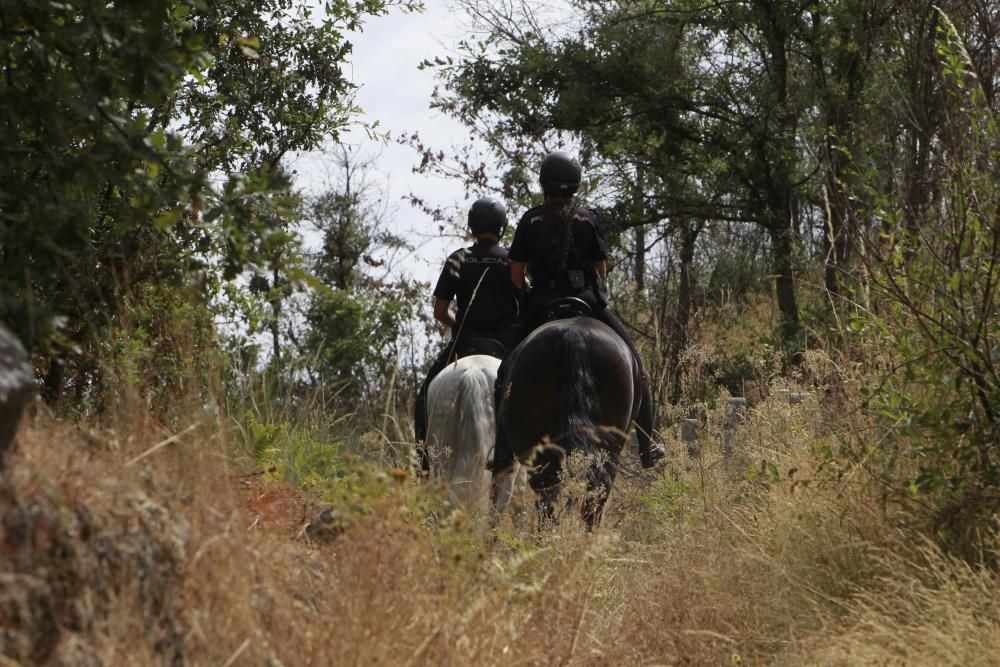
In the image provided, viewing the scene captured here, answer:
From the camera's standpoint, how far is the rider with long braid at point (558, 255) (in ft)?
25.2

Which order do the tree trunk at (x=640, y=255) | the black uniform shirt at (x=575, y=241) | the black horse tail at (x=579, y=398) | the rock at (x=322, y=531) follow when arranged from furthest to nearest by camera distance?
1. the tree trunk at (x=640, y=255)
2. the black uniform shirt at (x=575, y=241)
3. the black horse tail at (x=579, y=398)
4. the rock at (x=322, y=531)

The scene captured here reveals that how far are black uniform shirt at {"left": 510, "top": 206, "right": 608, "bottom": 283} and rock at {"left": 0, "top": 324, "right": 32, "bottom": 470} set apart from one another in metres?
4.89

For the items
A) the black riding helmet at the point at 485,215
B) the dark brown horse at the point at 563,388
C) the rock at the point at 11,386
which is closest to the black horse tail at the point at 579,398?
the dark brown horse at the point at 563,388

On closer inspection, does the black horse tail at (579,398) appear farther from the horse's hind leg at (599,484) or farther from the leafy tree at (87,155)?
the leafy tree at (87,155)

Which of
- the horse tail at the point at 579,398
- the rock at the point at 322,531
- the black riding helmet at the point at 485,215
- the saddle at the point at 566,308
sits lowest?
the rock at the point at 322,531

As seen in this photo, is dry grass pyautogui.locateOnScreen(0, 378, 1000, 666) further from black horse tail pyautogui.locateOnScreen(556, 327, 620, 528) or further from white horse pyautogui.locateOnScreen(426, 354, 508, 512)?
white horse pyautogui.locateOnScreen(426, 354, 508, 512)

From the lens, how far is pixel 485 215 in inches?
341

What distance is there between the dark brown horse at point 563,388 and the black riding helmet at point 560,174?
0.82 meters

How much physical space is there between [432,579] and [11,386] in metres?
1.42

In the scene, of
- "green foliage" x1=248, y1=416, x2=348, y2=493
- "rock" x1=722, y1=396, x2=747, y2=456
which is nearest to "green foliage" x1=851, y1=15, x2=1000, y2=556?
"rock" x1=722, y1=396, x2=747, y2=456

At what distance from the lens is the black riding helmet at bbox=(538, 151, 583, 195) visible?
7.68 meters

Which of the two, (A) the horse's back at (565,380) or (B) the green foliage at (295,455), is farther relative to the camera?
(B) the green foliage at (295,455)

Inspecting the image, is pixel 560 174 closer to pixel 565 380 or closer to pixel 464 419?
pixel 565 380

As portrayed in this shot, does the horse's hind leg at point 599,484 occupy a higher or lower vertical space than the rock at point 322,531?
lower
